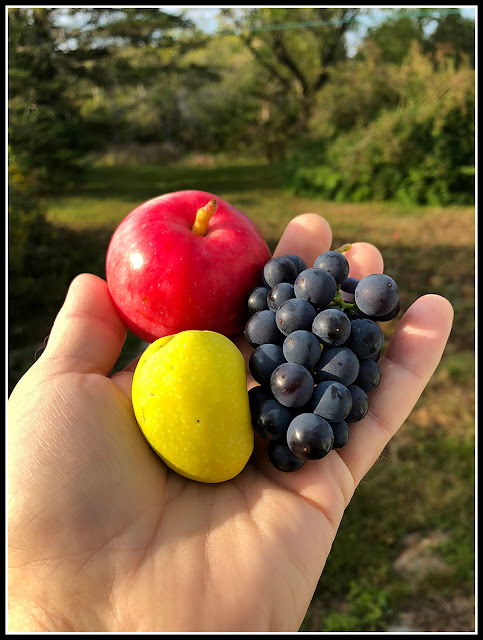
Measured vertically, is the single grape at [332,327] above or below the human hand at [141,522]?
above

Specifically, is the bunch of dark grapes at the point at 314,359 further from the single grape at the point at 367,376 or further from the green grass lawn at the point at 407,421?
the green grass lawn at the point at 407,421

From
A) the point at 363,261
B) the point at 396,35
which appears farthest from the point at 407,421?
the point at 396,35

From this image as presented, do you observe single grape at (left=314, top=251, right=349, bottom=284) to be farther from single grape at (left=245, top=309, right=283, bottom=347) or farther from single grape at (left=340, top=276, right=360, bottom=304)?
single grape at (left=245, top=309, right=283, bottom=347)

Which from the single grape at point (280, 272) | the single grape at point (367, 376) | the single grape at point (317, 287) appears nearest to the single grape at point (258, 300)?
the single grape at point (280, 272)

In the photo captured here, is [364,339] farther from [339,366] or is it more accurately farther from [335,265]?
[335,265]

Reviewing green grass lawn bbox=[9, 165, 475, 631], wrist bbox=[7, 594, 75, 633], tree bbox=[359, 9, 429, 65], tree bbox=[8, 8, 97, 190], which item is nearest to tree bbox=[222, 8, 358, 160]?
tree bbox=[359, 9, 429, 65]

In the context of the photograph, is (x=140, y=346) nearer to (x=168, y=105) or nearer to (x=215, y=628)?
(x=215, y=628)
